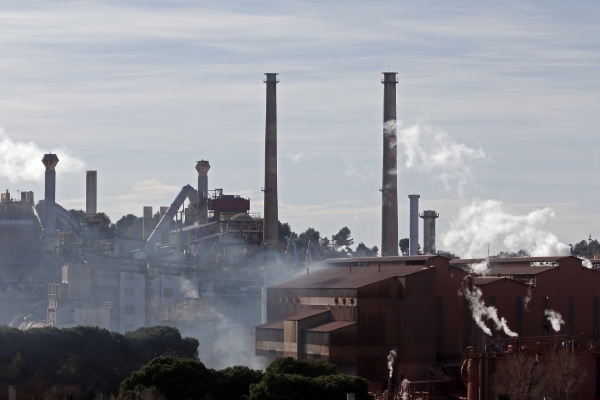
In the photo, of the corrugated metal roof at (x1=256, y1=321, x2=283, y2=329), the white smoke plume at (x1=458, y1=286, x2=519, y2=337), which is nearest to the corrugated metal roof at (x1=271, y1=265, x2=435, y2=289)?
the corrugated metal roof at (x1=256, y1=321, x2=283, y2=329)

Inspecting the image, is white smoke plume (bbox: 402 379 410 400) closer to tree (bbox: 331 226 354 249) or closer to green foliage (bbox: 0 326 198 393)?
green foliage (bbox: 0 326 198 393)

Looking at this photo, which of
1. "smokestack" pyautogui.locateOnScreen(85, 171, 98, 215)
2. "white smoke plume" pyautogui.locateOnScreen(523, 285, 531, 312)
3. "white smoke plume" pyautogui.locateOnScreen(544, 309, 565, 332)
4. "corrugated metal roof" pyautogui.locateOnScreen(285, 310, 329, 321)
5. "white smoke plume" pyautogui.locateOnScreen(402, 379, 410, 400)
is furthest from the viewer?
"smokestack" pyautogui.locateOnScreen(85, 171, 98, 215)

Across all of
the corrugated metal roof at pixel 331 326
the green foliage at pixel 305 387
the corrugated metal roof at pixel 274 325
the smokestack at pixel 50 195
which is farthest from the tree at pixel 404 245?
the green foliage at pixel 305 387

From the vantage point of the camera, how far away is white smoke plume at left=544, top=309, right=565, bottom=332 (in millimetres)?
53906

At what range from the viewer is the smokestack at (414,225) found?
8382 centimetres

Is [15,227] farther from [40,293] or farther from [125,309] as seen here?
[125,309]

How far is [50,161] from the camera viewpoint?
9231 cm

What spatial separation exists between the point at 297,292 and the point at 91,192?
148 feet

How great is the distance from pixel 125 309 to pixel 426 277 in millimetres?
41369

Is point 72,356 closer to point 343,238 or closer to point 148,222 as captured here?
point 148,222

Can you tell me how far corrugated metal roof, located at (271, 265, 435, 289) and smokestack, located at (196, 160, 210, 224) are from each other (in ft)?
126

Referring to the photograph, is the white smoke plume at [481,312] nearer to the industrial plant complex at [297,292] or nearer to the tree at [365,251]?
the industrial plant complex at [297,292]

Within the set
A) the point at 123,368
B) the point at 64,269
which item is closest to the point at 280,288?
the point at 123,368

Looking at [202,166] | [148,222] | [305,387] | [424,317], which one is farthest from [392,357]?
[148,222]
